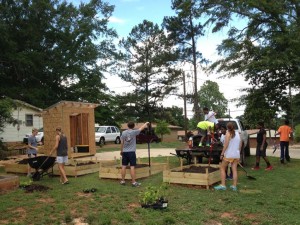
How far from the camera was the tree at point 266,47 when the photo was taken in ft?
60.5

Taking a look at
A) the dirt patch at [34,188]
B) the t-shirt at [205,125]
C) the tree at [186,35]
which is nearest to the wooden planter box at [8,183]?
the dirt patch at [34,188]

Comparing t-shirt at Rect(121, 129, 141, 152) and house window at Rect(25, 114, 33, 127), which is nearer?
t-shirt at Rect(121, 129, 141, 152)

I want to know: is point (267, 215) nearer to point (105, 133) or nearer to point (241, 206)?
point (241, 206)

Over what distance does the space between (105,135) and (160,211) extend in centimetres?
2394

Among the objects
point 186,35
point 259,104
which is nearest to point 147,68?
point 186,35

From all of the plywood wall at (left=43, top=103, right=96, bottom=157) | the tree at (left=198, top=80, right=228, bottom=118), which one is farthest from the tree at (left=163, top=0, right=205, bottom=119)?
the tree at (left=198, top=80, right=228, bottom=118)

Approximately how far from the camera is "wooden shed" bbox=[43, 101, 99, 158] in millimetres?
18500

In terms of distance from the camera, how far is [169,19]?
1721 inches

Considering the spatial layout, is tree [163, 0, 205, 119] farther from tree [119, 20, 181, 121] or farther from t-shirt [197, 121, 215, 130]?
t-shirt [197, 121, 215, 130]

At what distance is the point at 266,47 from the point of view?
2006 centimetres

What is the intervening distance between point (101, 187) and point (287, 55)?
13.2 metres

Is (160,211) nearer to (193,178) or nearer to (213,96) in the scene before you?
(193,178)

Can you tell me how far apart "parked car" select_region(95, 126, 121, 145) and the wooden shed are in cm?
769

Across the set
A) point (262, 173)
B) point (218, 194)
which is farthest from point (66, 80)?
point (218, 194)
